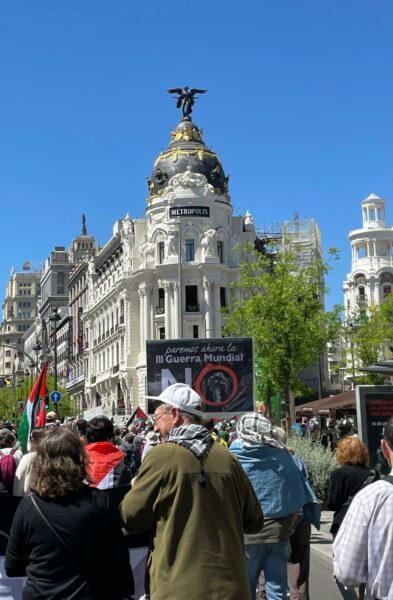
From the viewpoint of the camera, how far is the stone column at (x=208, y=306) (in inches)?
2542

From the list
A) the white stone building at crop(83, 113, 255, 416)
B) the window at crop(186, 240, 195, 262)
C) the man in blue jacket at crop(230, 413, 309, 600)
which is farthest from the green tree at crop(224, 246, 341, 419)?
the window at crop(186, 240, 195, 262)

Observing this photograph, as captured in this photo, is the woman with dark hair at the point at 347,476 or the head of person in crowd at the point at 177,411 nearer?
the head of person in crowd at the point at 177,411

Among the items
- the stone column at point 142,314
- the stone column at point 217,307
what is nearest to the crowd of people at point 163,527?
the stone column at point 217,307

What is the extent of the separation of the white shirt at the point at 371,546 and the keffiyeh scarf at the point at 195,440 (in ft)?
2.73

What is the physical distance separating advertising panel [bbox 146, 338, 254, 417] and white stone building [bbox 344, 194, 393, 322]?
3136 inches

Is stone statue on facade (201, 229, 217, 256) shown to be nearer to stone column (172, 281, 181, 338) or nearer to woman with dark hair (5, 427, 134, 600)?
stone column (172, 281, 181, 338)

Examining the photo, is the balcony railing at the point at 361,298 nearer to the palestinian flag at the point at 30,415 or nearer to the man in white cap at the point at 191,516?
the palestinian flag at the point at 30,415

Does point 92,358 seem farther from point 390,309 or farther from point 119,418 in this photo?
point 390,309

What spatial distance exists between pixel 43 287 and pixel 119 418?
84445 millimetres

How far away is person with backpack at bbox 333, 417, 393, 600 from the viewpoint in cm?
372

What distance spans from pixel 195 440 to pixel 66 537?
81cm

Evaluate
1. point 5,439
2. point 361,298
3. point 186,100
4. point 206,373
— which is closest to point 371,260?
point 361,298

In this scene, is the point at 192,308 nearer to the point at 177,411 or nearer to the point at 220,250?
the point at 220,250

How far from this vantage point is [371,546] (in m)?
3.75
